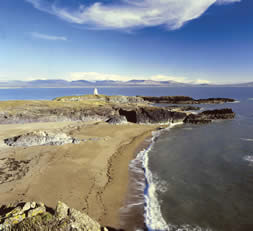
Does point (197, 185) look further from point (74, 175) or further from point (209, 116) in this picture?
point (209, 116)

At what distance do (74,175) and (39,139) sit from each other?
919 centimetres

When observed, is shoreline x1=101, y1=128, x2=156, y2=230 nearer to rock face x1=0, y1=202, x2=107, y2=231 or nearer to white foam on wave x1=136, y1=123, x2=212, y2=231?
white foam on wave x1=136, y1=123, x2=212, y2=231

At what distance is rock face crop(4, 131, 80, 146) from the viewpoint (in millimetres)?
18500

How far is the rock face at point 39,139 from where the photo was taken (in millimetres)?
18500

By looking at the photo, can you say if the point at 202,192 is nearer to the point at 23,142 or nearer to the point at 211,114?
the point at 23,142

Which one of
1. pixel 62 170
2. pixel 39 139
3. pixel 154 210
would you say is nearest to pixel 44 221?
pixel 154 210

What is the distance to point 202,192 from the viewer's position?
35.7 ft

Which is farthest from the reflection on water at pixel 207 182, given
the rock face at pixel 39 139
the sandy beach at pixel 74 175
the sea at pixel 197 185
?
the rock face at pixel 39 139

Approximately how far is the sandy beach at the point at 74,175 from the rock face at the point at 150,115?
1329cm

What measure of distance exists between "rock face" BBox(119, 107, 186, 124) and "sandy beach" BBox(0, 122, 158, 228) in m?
13.3

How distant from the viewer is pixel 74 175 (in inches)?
504

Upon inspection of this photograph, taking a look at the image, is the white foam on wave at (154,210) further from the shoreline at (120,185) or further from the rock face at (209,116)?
the rock face at (209,116)

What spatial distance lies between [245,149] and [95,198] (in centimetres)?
1809

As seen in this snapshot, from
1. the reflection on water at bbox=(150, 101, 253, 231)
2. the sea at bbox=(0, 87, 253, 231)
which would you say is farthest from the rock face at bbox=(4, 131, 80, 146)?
the reflection on water at bbox=(150, 101, 253, 231)
